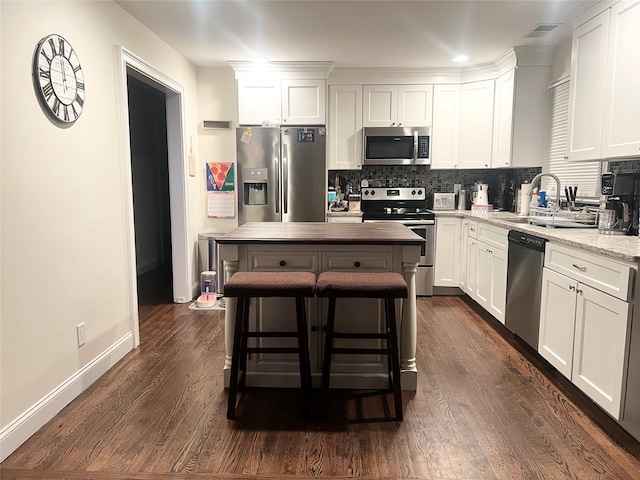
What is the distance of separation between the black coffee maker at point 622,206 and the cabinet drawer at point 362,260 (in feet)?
4.66

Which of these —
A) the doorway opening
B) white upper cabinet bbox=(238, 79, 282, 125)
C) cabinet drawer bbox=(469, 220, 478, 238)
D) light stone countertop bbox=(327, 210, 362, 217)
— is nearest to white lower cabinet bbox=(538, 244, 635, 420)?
cabinet drawer bbox=(469, 220, 478, 238)

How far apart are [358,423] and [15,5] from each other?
2.58 metres

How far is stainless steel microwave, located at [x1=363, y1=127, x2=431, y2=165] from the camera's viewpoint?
4797mm

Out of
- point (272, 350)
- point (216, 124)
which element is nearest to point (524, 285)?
point (272, 350)

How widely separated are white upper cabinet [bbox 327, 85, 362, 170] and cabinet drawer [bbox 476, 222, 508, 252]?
1558 millimetres

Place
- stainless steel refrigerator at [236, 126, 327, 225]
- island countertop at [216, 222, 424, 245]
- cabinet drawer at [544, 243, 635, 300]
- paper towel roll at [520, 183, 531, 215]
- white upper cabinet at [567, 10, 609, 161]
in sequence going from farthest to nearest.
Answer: stainless steel refrigerator at [236, 126, 327, 225] < paper towel roll at [520, 183, 531, 215] < white upper cabinet at [567, 10, 609, 161] < island countertop at [216, 222, 424, 245] < cabinet drawer at [544, 243, 635, 300]

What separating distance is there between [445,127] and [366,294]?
129 inches

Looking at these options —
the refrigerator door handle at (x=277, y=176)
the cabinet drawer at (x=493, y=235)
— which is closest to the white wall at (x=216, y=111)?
the refrigerator door handle at (x=277, y=176)

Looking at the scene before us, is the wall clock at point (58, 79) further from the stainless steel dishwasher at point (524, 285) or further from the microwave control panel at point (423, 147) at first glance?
the microwave control panel at point (423, 147)

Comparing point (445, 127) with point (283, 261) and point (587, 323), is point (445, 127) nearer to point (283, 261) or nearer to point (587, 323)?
point (587, 323)

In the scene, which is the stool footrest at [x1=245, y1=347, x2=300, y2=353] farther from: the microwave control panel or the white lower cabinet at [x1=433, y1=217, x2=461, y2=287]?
the microwave control panel

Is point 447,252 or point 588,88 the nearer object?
point 588,88

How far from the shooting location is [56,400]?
7.67ft

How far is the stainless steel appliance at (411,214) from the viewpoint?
465cm
